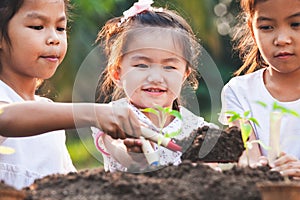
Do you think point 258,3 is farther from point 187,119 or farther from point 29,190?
point 29,190

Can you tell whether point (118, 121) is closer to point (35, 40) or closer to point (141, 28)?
point (35, 40)

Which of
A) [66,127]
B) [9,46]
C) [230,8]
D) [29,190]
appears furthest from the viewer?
[230,8]

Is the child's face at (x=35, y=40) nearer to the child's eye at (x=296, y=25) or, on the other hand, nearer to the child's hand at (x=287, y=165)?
the child's eye at (x=296, y=25)

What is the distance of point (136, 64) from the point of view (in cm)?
361

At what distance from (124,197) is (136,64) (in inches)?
65.6

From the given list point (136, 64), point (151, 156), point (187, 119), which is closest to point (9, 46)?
point (136, 64)

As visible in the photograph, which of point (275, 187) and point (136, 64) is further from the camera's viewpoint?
point (136, 64)

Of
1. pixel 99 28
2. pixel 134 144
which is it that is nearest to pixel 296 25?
pixel 134 144

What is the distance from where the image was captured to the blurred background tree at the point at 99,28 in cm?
1014

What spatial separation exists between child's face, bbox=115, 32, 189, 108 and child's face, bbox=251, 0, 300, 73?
0.42 m

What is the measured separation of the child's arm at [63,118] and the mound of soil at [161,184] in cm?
20

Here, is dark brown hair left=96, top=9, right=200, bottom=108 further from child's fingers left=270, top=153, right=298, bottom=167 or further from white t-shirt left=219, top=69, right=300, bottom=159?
child's fingers left=270, top=153, right=298, bottom=167

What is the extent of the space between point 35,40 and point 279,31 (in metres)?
1.12

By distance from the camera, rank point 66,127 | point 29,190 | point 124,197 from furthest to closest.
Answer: point 66,127 < point 29,190 < point 124,197
